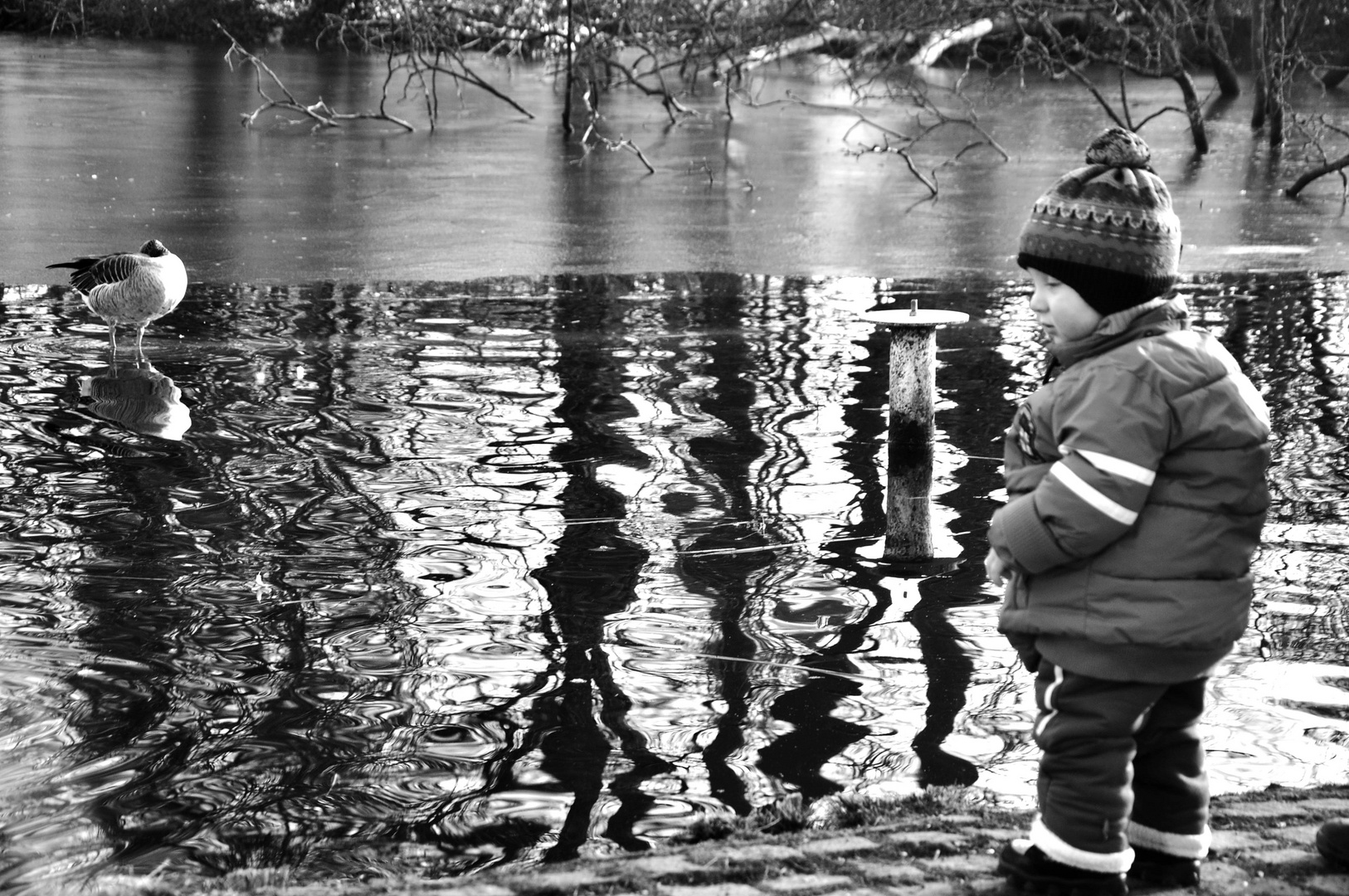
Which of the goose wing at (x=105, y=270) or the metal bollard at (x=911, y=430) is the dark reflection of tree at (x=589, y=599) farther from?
the goose wing at (x=105, y=270)

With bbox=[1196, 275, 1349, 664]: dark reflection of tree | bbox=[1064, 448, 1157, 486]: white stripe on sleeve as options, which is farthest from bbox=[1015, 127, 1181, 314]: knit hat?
bbox=[1196, 275, 1349, 664]: dark reflection of tree

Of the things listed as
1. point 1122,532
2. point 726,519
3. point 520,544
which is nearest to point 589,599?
point 520,544

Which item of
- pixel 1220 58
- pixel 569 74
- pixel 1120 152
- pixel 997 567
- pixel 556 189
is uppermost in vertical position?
pixel 1220 58

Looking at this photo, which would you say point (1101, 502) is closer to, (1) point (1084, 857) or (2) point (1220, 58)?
(1) point (1084, 857)

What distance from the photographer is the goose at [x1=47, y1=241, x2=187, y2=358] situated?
8.73 metres

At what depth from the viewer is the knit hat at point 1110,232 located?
3.10 metres

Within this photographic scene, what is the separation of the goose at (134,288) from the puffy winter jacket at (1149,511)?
22.4 feet

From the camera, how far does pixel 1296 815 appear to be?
11.7ft

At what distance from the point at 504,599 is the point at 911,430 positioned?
1900mm

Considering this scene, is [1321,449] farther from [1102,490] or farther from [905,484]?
[1102,490]

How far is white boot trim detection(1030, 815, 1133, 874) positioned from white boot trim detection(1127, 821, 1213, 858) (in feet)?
0.46

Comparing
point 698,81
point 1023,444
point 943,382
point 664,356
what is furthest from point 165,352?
point 698,81

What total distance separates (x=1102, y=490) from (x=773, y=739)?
1542 mm

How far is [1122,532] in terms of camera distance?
2.98 metres
